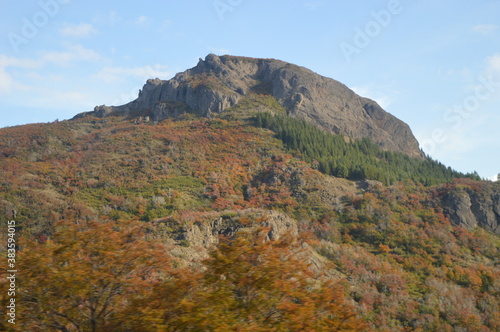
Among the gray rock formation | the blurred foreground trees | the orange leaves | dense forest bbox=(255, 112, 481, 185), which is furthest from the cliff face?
the blurred foreground trees

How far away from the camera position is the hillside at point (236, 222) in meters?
7.16

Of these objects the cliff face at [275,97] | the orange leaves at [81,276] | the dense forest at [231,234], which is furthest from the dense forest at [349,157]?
the orange leaves at [81,276]

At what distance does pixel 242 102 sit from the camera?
93125 mm

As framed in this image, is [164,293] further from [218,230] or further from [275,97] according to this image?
[275,97]

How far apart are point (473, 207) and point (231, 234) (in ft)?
153

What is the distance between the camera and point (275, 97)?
100000 millimetres

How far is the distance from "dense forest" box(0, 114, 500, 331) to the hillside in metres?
0.06

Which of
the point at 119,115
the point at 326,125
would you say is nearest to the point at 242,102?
the point at 326,125

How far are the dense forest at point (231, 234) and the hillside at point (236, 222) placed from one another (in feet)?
0.21

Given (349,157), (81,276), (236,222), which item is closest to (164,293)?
(81,276)

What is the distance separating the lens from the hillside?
23.5 ft

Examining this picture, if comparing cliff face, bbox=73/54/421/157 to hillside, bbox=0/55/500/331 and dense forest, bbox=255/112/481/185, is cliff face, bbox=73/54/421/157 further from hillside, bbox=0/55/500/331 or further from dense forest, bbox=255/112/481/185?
dense forest, bbox=255/112/481/185

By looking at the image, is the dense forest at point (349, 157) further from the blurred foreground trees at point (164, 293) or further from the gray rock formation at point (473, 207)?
the blurred foreground trees at point (164, 293)

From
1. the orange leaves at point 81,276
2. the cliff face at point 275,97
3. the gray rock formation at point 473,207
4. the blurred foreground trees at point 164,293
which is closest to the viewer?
the blurred foreground trees at point 164,293
